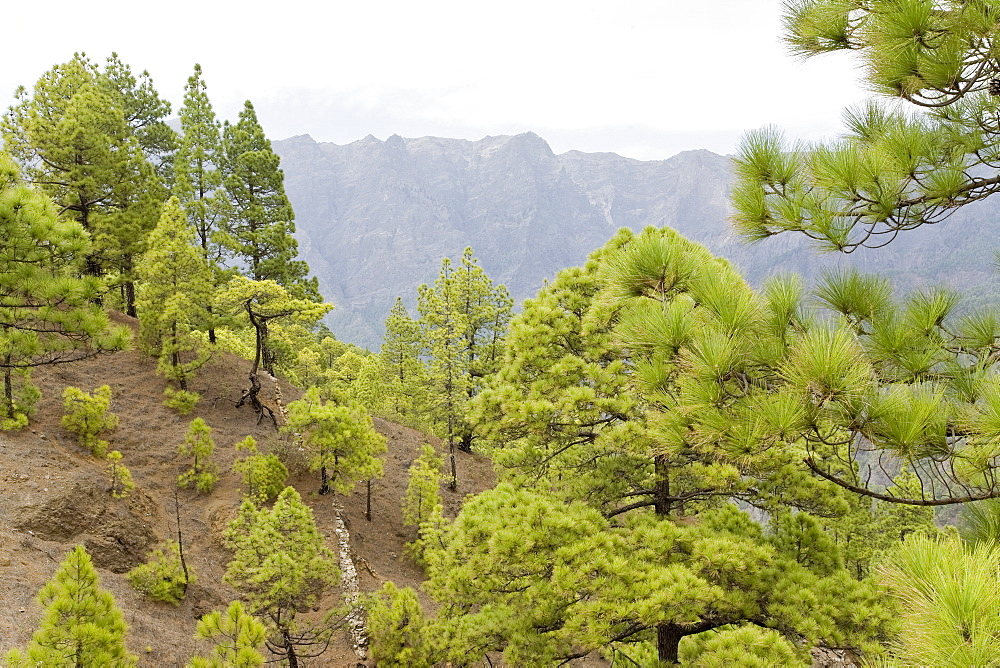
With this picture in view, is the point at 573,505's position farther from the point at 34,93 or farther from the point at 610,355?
the point at 34,93

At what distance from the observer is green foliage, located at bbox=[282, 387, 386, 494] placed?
13.5 metres

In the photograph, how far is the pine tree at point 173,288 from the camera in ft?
48.5

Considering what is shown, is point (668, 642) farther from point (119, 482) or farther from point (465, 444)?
point (465, 444)

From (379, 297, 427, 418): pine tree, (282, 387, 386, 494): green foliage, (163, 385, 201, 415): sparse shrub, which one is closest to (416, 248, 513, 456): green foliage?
(379, 297, 427, 418): pine tree

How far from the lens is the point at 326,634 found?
32.4 ft

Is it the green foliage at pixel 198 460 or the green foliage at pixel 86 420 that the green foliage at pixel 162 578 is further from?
the green foliage at pixel 86 420

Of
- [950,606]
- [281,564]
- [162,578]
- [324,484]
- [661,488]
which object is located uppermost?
[950,606]

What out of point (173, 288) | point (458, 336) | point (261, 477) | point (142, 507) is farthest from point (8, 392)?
point (458, 336)

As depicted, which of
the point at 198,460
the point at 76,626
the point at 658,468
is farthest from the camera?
the point at 198,460

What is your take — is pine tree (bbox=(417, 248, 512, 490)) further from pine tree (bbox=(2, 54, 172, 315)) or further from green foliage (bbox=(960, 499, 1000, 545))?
green foliage (bbox=(960, 499, 1000, 545))

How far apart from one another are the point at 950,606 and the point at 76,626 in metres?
6.63

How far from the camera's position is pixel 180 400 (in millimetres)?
15508

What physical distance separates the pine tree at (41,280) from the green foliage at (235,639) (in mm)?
3843

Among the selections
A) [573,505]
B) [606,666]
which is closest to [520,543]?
[573,505]
